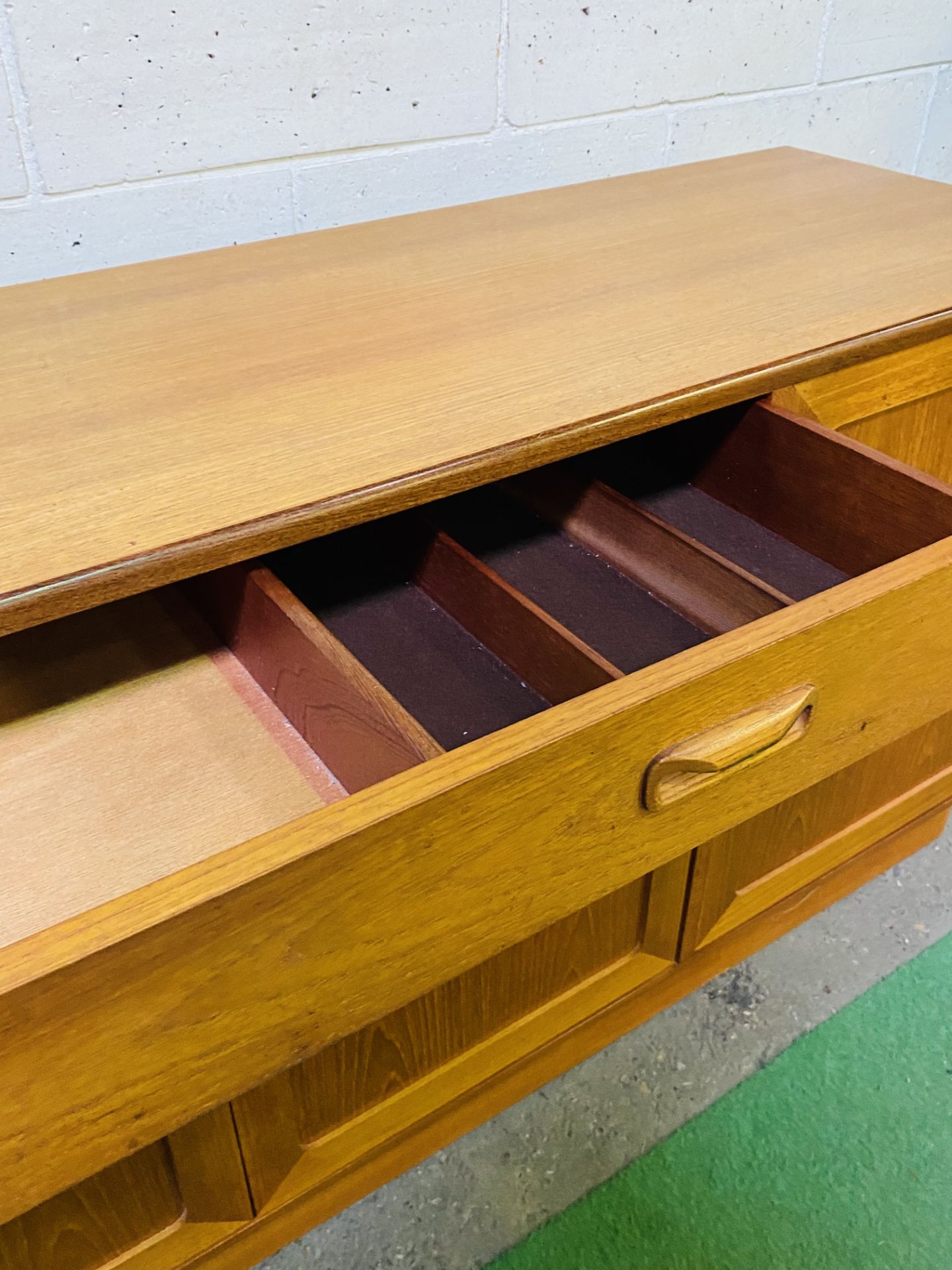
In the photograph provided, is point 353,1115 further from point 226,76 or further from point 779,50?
point 779,50

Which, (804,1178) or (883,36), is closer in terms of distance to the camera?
(804,1178)

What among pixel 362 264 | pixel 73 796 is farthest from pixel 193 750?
pixel 362 264

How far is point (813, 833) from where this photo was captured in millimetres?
862

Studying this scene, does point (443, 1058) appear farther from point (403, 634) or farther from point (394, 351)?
point (394, 351)

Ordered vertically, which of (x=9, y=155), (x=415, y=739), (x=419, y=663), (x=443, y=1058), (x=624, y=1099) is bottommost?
(x=624, y=1099)

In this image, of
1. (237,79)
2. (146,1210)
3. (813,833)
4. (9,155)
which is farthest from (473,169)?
(146,1210)

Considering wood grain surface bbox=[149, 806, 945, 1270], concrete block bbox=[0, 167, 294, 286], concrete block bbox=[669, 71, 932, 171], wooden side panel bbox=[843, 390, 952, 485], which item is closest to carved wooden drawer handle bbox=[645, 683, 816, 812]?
wood grain surface bbox=[149, 806, 945, 1270]

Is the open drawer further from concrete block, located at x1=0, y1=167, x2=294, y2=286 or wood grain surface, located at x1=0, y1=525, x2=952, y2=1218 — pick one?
concrete block, located at x1=0, y1=167, x2=294, y2=286

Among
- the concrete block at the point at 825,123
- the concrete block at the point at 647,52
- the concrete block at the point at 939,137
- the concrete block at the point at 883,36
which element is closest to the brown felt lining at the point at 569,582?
the concrete block at the point at 647,52

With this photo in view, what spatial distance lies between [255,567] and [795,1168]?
0.65m

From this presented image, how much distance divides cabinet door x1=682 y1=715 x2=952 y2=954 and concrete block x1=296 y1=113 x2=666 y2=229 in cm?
72

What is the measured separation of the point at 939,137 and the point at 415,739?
1423 mm

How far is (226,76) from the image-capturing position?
2.92 feet

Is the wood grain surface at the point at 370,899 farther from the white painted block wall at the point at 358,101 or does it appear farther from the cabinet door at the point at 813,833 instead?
the white painted block wall at the point at 358,101
